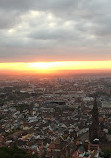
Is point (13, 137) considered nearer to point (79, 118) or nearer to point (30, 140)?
point (30, 140)

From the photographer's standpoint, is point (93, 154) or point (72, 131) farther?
point (72, 131)

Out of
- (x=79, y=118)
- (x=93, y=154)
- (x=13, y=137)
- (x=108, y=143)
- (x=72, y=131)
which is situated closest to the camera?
(x=93, y=154)

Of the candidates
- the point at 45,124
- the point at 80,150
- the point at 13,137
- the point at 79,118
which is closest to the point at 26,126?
the point at 45,124

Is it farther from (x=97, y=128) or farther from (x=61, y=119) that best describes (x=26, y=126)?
(x=97, y=128)

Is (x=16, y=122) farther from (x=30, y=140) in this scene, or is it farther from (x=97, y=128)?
(x=97, y=128)

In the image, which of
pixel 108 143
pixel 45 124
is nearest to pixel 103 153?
pixel 108 143

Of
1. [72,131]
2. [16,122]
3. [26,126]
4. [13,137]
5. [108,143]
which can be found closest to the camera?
[108,143]

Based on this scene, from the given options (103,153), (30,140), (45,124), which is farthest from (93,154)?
(45,124)

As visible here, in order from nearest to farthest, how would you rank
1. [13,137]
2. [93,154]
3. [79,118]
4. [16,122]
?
[93,154] → [13,137] → [16,122] → [79,118]

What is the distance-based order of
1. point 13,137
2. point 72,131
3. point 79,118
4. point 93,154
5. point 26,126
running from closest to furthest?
point 93,154
point 13,137
point 72,131
point 26,126
point 79,118
